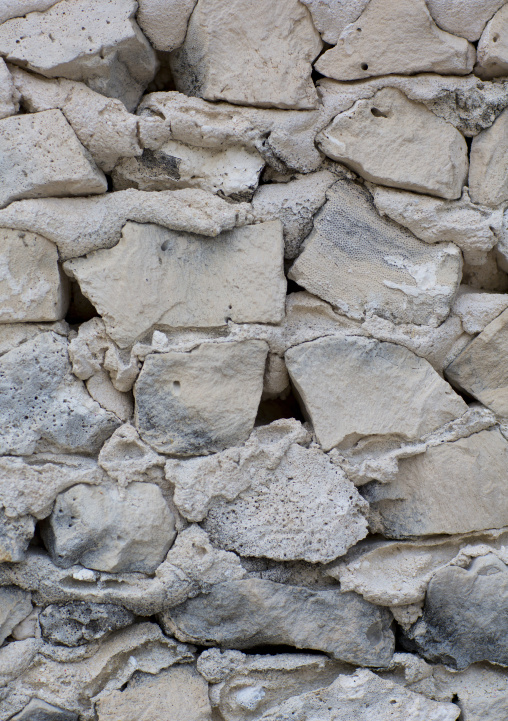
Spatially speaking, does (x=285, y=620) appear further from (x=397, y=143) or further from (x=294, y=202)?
(x=397, y=143)

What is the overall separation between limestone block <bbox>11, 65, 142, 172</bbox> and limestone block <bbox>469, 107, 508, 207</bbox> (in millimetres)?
903

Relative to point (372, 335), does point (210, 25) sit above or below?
above

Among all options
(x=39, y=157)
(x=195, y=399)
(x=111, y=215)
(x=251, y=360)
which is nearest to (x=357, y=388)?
(x=251, y=360)

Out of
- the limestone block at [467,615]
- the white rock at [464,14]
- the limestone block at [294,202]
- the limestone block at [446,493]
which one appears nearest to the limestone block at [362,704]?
the limestone block at [467,615]

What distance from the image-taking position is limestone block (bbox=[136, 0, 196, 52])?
1573mm

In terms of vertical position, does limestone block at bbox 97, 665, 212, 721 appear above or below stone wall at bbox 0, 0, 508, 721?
below

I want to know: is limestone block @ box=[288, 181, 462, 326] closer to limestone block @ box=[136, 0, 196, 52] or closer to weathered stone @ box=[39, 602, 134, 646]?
limestone block @ box=[136, 0, 196, 52]

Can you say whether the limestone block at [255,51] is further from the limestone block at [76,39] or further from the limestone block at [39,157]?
the limestone block at [39,157]

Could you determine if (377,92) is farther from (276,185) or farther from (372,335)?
(372,335)

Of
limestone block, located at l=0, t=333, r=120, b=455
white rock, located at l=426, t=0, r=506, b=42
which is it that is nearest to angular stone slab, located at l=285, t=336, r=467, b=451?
limestone block, located at l=0, t=333, r=120, b=455

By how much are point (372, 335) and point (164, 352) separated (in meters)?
0.54

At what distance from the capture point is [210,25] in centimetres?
160

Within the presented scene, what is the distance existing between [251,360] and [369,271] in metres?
0.39

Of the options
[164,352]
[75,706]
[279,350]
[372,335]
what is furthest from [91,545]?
[372,335]
